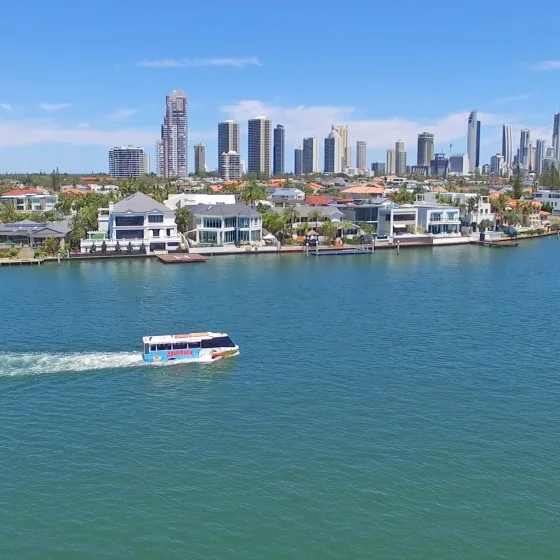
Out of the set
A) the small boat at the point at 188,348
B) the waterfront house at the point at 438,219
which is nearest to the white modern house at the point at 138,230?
the waterfront house at the point at 438,219

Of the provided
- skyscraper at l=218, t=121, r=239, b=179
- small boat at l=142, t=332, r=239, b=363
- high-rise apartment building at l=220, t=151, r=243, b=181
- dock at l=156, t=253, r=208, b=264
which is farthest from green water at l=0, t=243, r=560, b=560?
skyscraper at l=218, t=121, r=239, b=179

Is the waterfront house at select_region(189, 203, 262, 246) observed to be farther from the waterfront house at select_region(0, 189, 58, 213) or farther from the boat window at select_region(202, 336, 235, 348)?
the boat window at select_region(202, 336, 235, 348)

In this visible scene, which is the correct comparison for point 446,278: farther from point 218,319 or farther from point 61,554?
point 61,554

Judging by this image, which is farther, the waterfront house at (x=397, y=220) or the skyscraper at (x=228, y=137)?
the skyscraper at (x=228, y=137)

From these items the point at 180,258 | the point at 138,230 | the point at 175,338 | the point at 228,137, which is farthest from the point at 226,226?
the point at 228,137

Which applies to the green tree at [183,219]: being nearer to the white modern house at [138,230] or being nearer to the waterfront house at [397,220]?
the white modern house at [138,230]

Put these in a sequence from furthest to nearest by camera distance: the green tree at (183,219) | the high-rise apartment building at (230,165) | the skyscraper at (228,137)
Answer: the skyscraper at (228,137) < the high-rise apartment building at (230,165) < the green tree at (183,219)
